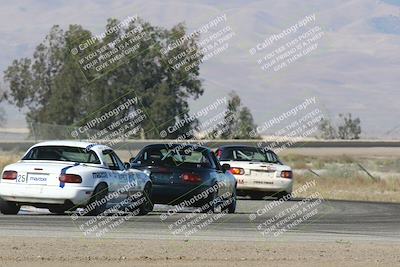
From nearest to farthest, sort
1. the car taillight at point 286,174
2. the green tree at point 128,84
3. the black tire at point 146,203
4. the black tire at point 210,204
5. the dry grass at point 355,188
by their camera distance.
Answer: the black tire at point 146,203 < the black tire at point 210,204 < the car taillight at point 286,174 < the dry grass at point 355,188 < the green tree at point 128,84

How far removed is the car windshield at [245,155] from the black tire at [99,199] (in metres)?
9.66

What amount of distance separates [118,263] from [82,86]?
73511 mm

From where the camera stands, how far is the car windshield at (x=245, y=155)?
2911cm

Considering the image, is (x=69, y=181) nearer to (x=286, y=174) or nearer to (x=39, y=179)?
(x=39, y=179)

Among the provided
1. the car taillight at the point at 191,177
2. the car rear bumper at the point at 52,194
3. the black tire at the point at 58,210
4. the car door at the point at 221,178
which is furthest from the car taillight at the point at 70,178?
the car door at the point at 221,178

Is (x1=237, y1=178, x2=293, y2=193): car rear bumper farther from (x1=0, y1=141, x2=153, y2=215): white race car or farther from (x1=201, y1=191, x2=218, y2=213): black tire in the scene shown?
(x1=0, y1=141, x2=153, y2=215): white race car

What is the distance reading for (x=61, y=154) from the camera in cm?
2003

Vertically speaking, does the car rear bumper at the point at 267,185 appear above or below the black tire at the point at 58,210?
below

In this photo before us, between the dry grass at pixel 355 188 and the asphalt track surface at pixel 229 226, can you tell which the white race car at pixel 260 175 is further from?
the dry grass at pixel 355 188

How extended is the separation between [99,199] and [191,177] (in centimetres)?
291

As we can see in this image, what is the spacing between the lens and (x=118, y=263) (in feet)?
42.0

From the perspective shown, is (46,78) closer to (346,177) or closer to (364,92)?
(346,177)

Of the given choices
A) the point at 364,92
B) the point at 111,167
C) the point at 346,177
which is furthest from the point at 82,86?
the point at 364,92

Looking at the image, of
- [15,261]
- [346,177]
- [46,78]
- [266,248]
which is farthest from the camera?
[46,78]
